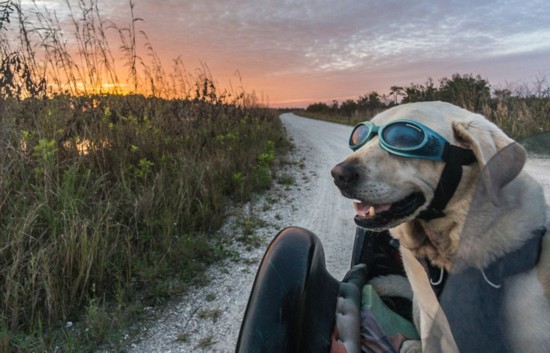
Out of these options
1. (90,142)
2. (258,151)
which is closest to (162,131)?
(90,142)

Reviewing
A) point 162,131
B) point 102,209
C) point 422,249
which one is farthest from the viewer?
point 162,131

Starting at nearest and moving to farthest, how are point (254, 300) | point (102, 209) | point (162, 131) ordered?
point (254, 300)
point (102, 209)
point (162, 131)

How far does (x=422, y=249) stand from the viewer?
1750 millimetres

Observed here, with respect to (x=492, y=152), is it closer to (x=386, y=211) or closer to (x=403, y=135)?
(x=403, y=135)

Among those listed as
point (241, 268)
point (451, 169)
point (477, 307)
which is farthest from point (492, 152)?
point (241, 268)

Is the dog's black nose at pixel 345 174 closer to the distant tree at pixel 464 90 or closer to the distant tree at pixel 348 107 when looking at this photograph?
the distant tree at pixel 464 90

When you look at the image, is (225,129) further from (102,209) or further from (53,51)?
(102,209)

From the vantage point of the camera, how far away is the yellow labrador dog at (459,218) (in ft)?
3.59

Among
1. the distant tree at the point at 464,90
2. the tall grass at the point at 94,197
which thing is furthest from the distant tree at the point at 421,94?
the tall grass at the point at 94,197

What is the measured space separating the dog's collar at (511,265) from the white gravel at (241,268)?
10.7 inches

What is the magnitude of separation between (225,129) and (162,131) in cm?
213

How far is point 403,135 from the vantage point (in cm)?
167

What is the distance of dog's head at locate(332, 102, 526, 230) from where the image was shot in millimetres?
1588

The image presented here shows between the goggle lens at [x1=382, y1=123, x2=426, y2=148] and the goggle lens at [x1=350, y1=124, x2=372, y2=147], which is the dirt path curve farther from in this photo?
the goggle lens at [x1=382, y1=123, x2=426, y2=148]
